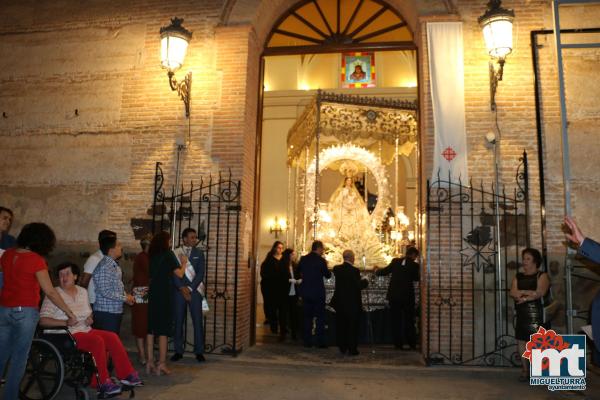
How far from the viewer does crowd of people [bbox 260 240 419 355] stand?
7695 millimetres

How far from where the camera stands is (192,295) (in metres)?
6.68

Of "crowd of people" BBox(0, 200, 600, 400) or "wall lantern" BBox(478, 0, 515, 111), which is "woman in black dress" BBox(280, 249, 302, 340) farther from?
"wall lantern" BBox(478, 0, 515, 111)

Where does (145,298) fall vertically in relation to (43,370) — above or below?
above

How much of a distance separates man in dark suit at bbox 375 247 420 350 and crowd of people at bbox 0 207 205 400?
313 centimetres

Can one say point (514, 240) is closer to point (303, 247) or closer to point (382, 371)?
point (382, 371)

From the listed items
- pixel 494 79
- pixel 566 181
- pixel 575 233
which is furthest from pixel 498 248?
pixel 575 233

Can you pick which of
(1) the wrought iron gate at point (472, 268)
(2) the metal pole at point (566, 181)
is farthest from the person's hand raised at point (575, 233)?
(1) the wrought iron gate at point (472, 268)

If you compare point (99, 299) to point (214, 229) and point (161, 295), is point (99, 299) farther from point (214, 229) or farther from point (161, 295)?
point (214, 229)

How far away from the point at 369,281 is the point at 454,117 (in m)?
3.29

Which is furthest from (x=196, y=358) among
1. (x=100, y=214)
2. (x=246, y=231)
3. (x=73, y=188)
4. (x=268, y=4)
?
(x=268, y=4)

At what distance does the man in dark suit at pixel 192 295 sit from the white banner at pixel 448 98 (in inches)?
130

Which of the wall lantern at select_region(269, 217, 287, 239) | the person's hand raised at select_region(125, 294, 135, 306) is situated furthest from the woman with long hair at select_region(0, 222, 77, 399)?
the wall lantern at select_region(269, 217, 287, 239)

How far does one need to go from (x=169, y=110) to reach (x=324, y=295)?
12.1 feet

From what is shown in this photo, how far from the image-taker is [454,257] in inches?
273
